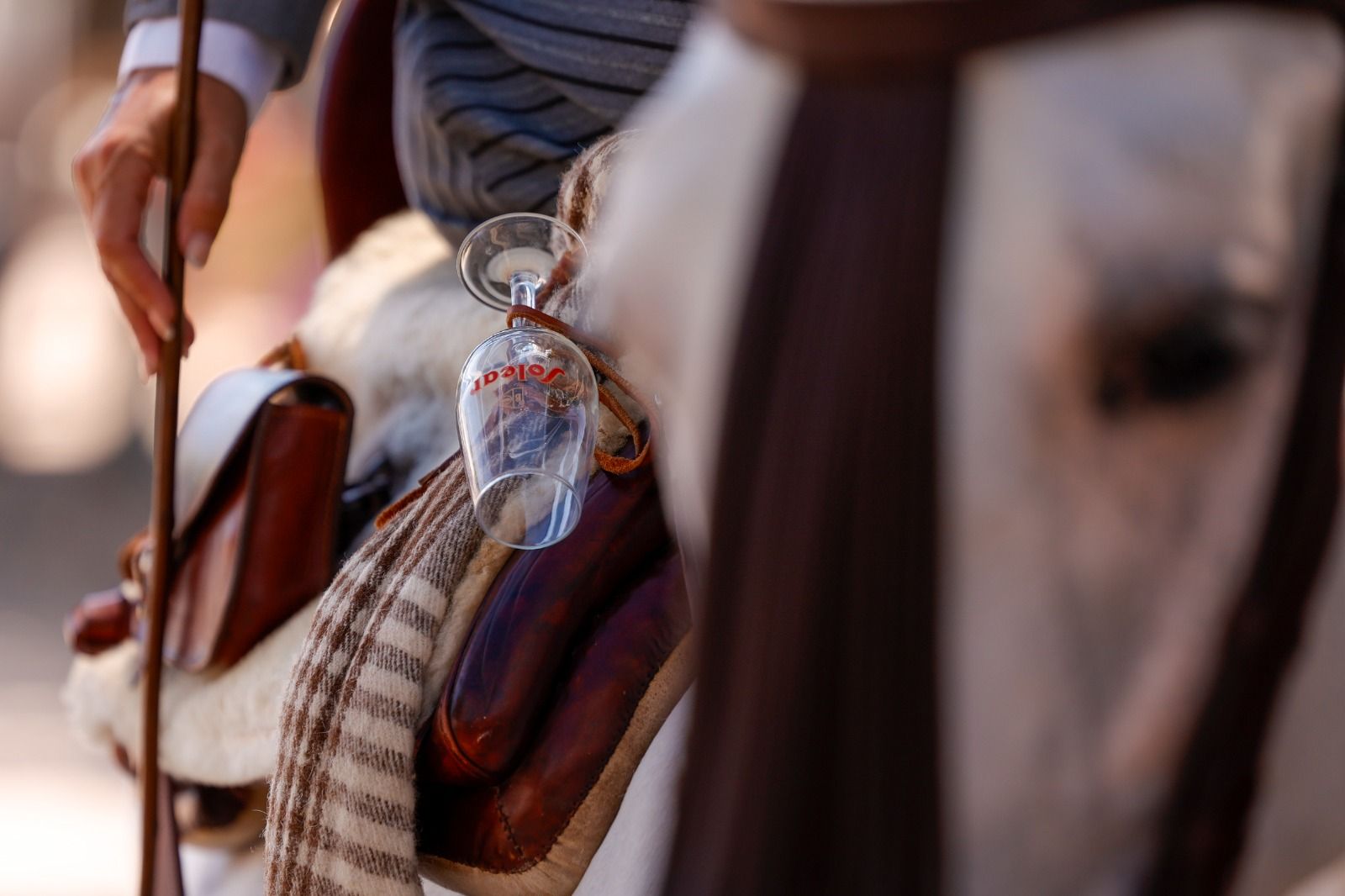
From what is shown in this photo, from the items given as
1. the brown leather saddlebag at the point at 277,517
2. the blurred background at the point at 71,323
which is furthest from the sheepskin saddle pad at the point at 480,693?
the blurred background at the point at 71,323

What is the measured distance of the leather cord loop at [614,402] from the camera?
731 millimetres

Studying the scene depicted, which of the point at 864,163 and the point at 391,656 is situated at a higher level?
the point at 864,163

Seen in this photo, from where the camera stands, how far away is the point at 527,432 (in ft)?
2.20

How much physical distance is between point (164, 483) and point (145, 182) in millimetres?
231

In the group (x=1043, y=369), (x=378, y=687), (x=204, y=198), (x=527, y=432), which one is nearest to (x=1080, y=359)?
(x=1043, y=369)

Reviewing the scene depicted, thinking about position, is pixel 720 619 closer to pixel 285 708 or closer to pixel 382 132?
pixel 285 708

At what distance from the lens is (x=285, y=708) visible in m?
0.76

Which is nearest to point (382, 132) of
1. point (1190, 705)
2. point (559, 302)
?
point (559, 302)

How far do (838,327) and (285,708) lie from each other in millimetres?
498

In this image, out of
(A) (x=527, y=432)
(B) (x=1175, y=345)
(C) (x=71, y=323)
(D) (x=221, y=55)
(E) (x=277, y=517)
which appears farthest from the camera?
(C) (x=71, y=323)

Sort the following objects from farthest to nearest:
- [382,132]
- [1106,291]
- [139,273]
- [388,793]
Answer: [382,132], [139,273], [388,793], [1106,291]

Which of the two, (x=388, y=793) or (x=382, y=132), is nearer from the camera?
(x=388, y=793)

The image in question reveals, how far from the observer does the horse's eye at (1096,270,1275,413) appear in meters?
0.36

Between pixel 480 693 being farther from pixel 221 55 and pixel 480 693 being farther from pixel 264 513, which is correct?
pixel 221 55
